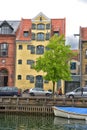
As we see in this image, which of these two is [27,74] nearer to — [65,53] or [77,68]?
[77,68]

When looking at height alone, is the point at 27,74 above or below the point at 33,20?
below

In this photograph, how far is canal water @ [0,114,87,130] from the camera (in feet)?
134

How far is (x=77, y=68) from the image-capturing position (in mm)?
83250

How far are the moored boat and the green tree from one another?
15.5 meters

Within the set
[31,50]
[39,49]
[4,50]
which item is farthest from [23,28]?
[4,50]

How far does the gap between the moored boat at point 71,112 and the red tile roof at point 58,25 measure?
33730 mm

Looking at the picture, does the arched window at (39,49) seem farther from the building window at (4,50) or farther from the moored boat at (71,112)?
the moored boat at (71,112)

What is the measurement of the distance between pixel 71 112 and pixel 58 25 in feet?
122

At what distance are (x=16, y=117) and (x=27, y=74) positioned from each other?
31243 millimetres

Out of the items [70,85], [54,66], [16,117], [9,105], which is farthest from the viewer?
[70,85]

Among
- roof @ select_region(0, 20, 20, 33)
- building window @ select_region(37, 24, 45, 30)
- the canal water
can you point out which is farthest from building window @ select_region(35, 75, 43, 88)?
the canal water

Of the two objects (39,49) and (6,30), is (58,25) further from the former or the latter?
(6,30)

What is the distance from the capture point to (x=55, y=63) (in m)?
64.3

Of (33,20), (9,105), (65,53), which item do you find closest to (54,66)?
(65,53)
